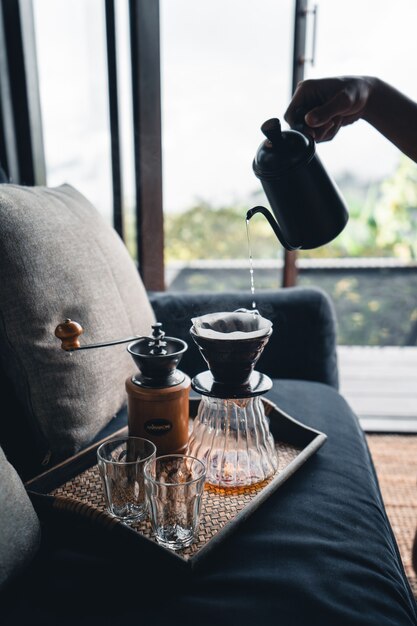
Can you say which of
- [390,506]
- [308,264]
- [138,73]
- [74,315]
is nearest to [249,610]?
[74,315]

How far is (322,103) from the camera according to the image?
102 centimetres

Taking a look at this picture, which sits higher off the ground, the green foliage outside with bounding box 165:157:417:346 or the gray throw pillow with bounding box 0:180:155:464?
the gray throw pillow with bounding box 0:180:155:464

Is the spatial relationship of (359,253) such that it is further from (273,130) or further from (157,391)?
(157,391)

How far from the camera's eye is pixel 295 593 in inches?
25.2

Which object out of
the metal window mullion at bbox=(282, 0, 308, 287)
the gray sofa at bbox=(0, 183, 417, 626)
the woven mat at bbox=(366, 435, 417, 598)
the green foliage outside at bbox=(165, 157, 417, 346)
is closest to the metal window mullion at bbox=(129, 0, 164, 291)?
the metal window mullion at bbox=(282, 0, 308, 287)

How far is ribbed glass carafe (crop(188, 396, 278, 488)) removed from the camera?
0.85 metres

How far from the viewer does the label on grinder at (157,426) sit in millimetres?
831

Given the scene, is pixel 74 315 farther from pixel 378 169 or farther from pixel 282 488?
pixel 378 169

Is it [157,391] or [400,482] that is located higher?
[157,391]

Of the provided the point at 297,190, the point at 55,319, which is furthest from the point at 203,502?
the point at 297,190

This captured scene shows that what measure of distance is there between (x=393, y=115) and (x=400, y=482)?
1248 mm

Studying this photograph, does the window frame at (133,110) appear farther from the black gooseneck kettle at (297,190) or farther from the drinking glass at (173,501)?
the drinking glass at (173,501)

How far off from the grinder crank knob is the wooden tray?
0.69ft

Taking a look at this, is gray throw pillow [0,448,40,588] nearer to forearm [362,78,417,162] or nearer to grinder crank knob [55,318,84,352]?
grinder crank knob [55,318,84,352]
